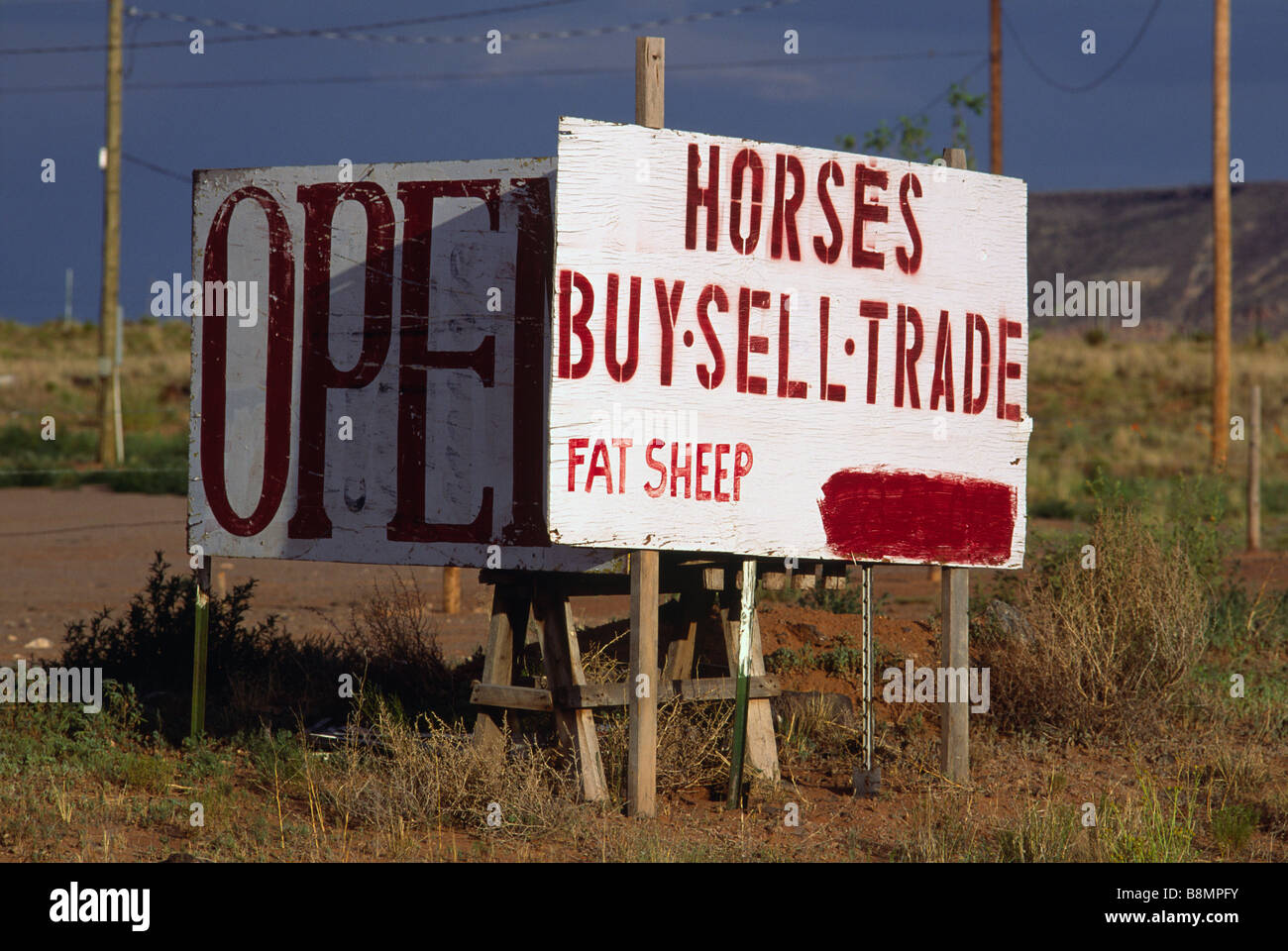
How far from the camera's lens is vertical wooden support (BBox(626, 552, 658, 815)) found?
6441 mm

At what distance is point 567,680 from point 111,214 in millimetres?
21063

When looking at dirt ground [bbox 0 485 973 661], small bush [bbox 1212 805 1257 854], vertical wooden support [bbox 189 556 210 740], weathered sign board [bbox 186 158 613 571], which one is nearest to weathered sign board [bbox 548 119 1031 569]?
weathered sign board [bbox 186 158 613 571]

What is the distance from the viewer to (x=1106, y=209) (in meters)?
148

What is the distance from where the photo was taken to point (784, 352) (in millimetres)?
6715

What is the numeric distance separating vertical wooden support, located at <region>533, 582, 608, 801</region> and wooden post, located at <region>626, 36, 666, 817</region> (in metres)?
0.28

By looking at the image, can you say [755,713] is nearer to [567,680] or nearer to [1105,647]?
[567,680]

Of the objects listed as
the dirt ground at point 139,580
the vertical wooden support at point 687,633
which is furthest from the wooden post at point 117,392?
the vertical wooden support at point 687,633

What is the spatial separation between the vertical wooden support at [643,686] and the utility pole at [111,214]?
67.3 ft

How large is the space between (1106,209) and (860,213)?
495ft

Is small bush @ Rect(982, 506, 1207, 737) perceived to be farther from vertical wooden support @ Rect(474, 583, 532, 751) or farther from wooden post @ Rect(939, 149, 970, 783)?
vertical wooden support @ Rect(474, 583, 532, 751)

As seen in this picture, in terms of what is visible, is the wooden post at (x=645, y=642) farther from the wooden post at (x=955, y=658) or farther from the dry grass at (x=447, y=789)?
the wooden post at (x=955, y=658)

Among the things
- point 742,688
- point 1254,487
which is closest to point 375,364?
point 742,688
